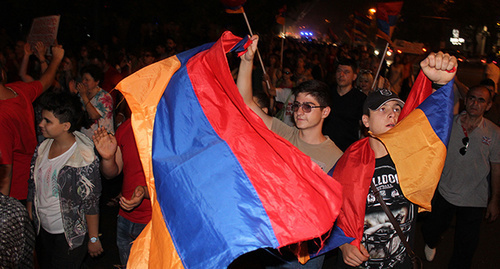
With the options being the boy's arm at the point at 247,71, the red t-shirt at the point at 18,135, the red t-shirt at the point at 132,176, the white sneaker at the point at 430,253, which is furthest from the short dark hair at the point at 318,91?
the white sneaker at the point at 430,253

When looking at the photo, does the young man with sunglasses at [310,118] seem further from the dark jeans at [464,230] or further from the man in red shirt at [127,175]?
the dark jeans at [464,230]

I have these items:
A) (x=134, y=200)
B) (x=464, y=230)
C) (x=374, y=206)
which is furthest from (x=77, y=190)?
(x=464, y=230)

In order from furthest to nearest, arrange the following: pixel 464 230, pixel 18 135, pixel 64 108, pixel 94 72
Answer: pixel 94 72, pixel 464 230, pixel 18 135, pixel 64 108

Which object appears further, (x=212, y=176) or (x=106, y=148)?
(x=106, y=148)

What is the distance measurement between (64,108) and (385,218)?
9.36 ft

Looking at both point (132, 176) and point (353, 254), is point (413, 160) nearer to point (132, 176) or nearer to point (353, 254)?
point (353, 254)

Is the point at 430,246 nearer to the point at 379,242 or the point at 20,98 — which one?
the point at 379,242

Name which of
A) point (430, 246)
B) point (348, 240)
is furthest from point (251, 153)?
point (430, 246)

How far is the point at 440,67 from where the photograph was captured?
10.0 ft

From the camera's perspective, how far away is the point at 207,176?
8.20 feet

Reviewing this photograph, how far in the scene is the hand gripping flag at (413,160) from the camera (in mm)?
3139

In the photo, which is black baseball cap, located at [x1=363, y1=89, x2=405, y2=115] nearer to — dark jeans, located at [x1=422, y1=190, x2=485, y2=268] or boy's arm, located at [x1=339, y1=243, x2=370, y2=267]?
boy's arm, located at [x1=339, y1=243, x2=370, y2=267]

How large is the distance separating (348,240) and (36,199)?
2.66m

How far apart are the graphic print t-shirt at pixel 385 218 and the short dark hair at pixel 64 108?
2.60 metres
